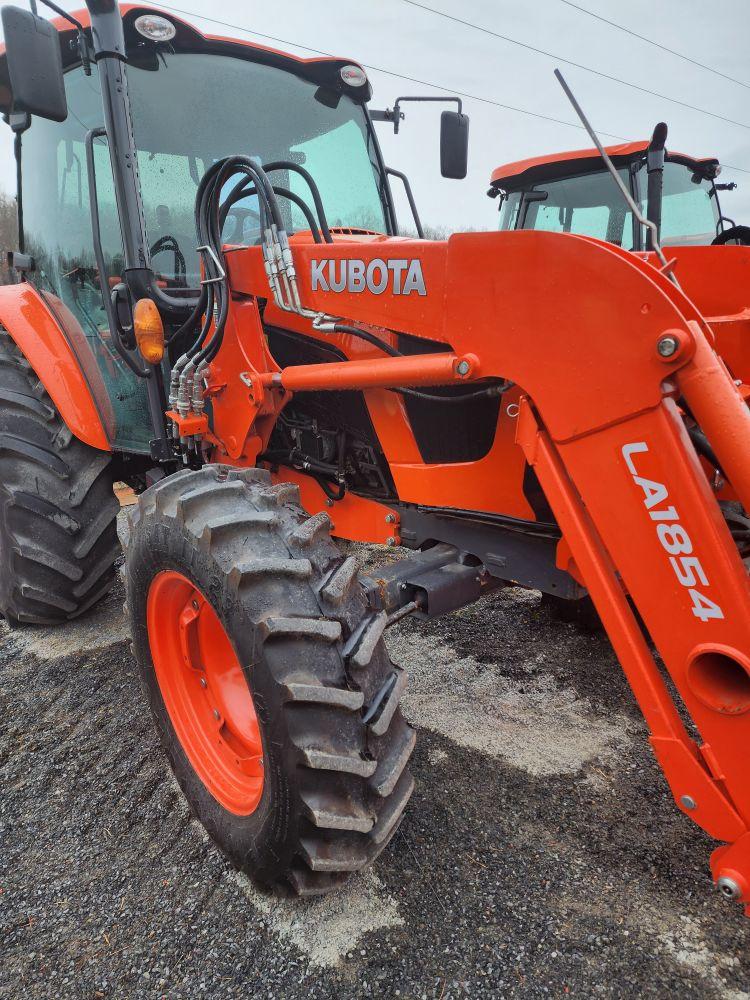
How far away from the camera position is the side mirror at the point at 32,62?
1896mm

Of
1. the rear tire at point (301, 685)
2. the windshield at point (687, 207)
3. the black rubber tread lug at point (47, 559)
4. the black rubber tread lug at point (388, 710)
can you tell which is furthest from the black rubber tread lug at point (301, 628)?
the windshield at point (687, 207)

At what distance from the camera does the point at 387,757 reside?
1.64 m

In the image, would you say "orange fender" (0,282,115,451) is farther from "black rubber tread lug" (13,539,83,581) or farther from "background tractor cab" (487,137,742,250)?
"background tractor cab" (487,137,742,250)

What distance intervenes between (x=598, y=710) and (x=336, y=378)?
163 cm

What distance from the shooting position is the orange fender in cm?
287

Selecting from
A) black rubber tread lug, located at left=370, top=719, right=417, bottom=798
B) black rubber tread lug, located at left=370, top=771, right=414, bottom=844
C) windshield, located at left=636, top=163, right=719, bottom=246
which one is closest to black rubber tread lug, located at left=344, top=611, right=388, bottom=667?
black rubber tread lug, located at left=370, top=719, right=417, bottom=798

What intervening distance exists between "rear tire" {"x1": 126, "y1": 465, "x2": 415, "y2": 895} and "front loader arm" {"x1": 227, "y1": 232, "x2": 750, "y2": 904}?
1.90ft

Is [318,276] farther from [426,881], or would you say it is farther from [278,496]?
[426,881]

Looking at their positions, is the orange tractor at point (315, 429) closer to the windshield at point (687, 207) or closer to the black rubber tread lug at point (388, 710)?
the black rubber tread lug at point (388, 710)

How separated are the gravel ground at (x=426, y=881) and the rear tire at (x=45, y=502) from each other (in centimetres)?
60

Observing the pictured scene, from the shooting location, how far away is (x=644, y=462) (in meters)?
1.36

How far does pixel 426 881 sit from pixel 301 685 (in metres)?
0.74

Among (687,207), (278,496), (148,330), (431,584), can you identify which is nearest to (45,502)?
(148,330)

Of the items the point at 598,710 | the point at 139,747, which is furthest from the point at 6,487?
the point at 598,710
